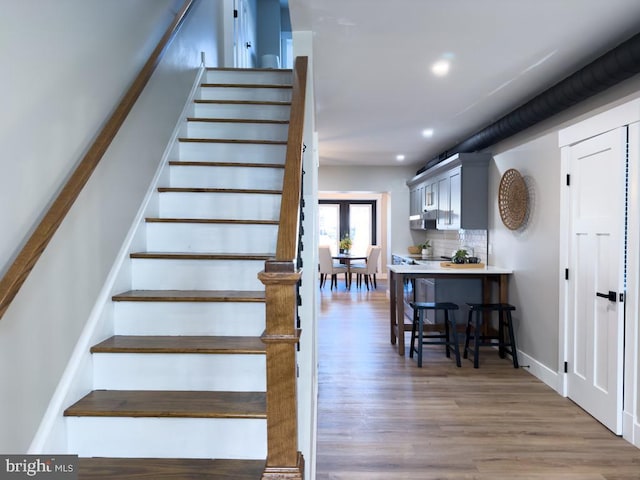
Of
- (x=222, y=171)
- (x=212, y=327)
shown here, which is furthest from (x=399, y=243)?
(x=212, y=327)

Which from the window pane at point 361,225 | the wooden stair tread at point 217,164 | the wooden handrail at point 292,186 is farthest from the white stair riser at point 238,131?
the window pane at point 361,225

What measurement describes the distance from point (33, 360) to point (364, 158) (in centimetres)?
649

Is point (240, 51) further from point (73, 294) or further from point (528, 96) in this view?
point (73, 294)

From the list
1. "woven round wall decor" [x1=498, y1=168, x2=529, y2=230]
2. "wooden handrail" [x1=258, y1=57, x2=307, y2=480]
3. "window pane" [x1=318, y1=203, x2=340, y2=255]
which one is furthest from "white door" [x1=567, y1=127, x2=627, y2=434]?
"window pane" [x1=318, y1=203, x2=340, y2=255]

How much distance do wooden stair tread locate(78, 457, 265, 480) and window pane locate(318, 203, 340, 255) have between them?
10.5 m

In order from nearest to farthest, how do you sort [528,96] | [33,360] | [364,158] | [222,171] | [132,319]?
[33,360]
[132,319]
[222,171]
[528,96]
[364,158]

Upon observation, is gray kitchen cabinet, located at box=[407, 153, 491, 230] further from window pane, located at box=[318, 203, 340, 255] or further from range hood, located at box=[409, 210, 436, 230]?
window pane, located at box=[318, 203, 340, 255]

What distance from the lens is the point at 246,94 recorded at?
3.75 metres

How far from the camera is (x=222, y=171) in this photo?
2955mm

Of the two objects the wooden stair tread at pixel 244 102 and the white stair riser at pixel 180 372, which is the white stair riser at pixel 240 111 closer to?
the wooden stair tread at pixel 244 102

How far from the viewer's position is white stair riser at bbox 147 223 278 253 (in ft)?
8.39

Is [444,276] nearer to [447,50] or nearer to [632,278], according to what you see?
[632,278]

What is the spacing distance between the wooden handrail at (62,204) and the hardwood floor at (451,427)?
1846 mm

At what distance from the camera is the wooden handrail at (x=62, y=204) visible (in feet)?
4.30
